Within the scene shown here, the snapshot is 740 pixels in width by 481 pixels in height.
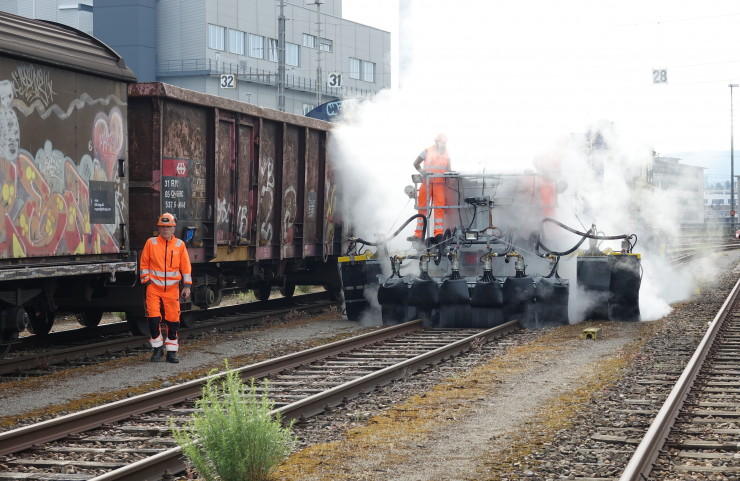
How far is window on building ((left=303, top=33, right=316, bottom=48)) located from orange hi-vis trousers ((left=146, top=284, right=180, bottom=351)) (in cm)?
5167

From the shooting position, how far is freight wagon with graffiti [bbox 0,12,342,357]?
9.45m

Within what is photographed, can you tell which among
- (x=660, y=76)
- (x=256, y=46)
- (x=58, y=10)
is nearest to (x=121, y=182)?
(x=660, y=76)

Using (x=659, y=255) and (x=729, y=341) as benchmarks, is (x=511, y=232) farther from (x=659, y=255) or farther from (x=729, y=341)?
(x=659, y=255)

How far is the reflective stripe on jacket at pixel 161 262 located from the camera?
10.4 metres

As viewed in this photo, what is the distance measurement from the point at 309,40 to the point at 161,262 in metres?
52.4

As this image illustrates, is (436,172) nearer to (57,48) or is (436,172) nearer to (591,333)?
(591,333)

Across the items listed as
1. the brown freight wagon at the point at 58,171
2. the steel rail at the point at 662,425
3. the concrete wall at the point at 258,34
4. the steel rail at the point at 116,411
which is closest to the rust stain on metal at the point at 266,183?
the brown freight wagon at the point at 58,171

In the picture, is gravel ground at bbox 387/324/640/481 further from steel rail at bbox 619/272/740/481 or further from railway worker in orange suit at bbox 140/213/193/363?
railway worker in orange suit at bbox 140/213/193/363

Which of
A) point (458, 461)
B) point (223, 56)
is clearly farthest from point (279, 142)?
point (223, 56)

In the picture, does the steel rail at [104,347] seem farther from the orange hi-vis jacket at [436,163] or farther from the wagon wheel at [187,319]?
the orange hi-vis jacket at [436,163]

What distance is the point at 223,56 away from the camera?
5578cm

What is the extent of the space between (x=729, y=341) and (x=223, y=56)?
47937 mm

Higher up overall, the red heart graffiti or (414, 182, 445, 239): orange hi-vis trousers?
the red heart graffiti

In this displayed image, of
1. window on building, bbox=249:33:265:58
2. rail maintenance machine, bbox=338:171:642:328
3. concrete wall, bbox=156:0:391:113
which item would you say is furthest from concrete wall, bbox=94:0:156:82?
rail maintenance machine, bbox=338:171:642:328
